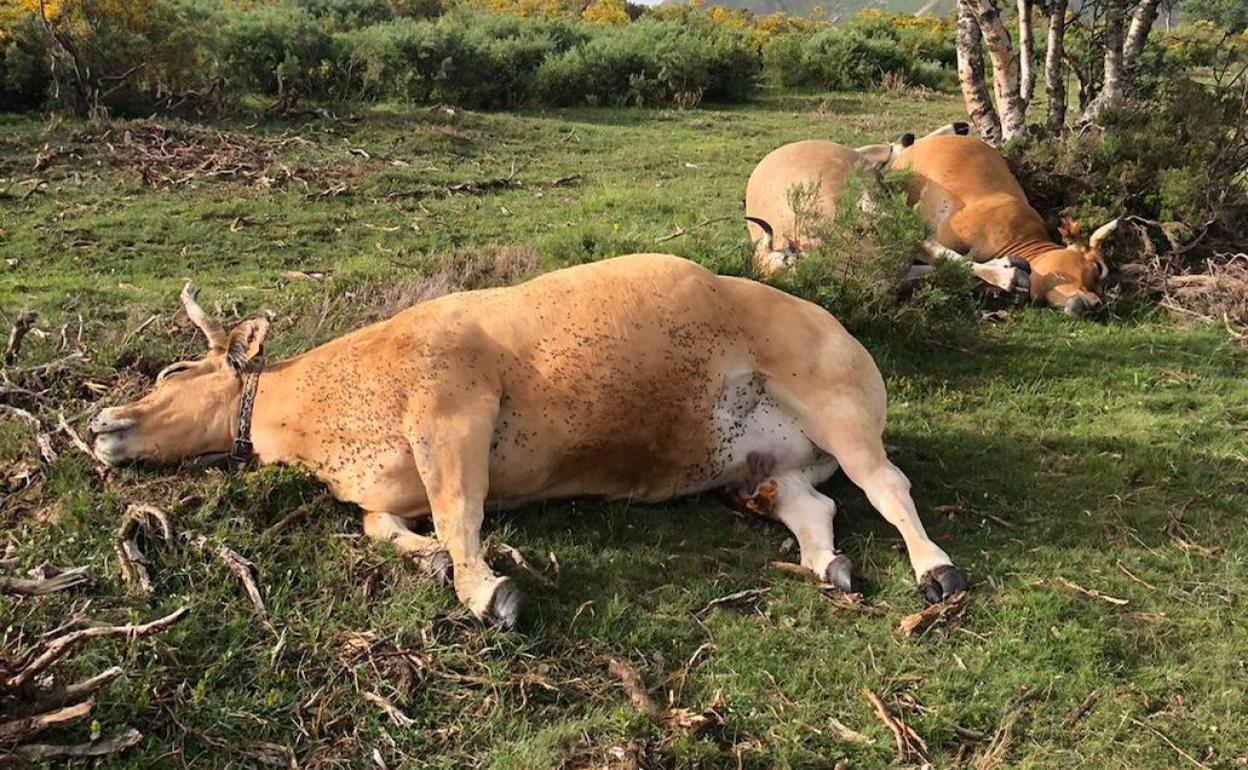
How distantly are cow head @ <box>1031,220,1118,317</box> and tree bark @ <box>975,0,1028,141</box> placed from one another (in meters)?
2.14

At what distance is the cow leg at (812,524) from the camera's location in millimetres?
5012

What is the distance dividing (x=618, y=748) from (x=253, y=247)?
7.79 m

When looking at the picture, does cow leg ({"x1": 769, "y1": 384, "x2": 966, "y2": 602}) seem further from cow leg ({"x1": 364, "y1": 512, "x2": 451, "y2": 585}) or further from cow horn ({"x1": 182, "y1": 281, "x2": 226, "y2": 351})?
cow horn ({"x1": 182, "y1": 281, "x2": 226, "y2": 351})

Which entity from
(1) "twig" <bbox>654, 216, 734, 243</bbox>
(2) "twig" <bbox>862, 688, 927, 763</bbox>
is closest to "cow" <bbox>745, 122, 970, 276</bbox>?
Answer: (1) "twig" <bbox>654, 216, 734, 243</bbox>

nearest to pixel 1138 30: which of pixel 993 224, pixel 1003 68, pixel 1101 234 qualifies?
pixel 1003 68

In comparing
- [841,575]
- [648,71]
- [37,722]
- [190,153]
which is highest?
[648,71]

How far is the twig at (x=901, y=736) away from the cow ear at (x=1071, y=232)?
7306 mm

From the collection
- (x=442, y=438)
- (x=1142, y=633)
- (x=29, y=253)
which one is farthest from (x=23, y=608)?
(x=29, y=253)

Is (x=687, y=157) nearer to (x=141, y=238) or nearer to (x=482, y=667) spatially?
(x=141, y=238)

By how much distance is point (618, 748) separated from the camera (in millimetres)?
3828

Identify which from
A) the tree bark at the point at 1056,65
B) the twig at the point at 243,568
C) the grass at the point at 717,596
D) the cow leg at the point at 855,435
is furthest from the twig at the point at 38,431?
the tree bark at the point at 1056,65

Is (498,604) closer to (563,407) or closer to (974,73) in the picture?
(563,407)

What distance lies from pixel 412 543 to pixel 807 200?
5.12m

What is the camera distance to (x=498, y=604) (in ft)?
14.3
